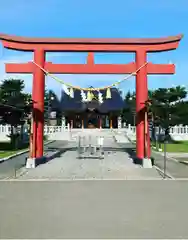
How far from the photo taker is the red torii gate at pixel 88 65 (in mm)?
18422

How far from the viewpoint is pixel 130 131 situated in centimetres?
5222

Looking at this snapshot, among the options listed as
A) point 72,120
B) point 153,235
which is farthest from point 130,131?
point 153,235

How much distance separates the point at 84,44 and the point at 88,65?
3.61 feet

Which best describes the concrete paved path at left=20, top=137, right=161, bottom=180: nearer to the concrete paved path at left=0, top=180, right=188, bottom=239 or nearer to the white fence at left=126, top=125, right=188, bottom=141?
the concrete paved path at left=0, top=180, right=188, bottom=239

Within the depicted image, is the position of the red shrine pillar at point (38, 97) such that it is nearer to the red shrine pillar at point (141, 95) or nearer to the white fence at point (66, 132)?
the red shrine pillar at point (141, 95)

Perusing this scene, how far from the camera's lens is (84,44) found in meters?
18.6

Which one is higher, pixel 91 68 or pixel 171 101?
pixel 171 101

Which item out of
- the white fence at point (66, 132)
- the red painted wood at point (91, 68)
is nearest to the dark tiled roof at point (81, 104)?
the white fence at point (66, 132)

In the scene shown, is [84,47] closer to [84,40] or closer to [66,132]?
[84,40]

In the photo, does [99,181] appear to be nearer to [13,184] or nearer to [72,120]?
[13,184]

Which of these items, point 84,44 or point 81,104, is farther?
point 81,104

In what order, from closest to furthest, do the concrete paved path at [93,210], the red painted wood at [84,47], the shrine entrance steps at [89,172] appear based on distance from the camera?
the concrete paved path at [93,210], the shrine entrance steps at [89,172], the red painted wood at [84,47]

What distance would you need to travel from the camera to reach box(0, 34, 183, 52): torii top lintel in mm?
18484

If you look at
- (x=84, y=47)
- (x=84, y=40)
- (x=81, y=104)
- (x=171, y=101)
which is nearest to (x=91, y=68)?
(x=84, y=47)
